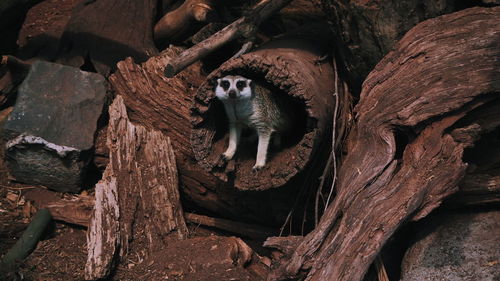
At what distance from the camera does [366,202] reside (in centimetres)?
374

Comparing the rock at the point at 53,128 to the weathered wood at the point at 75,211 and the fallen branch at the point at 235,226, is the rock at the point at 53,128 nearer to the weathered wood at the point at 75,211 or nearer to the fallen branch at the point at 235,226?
the weathered wood at the point at 75,211

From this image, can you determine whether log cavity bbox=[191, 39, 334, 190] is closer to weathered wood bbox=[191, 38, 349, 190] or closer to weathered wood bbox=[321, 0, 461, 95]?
weathered wood bbox=[191, 38, 349, 190]

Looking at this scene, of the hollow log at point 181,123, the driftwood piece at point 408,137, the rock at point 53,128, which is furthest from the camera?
the rock at point 53,128

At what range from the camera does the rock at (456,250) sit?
3.88 metres

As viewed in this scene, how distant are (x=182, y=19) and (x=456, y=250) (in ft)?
12.9

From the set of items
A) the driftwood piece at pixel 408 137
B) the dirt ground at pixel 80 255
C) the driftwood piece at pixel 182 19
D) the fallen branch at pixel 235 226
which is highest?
the driftwood piece at pixel 182 19

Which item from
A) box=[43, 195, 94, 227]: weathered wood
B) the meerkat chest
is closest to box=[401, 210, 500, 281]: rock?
the meerkat chest

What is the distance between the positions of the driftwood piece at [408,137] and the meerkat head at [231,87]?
37.4 inches

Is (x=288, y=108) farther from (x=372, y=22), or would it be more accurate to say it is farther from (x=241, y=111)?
(x=372, y=22)

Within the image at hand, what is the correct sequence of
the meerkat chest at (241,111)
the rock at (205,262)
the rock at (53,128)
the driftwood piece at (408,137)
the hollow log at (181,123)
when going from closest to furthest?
the driftwood piece at (408,137) < the rock at (205,262) < the meerkat chest at (241,111) < the hollow log at (181,123) < the rock at (53,128)

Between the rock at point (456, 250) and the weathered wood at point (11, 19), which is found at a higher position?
the weathered wood at point (11, 19)

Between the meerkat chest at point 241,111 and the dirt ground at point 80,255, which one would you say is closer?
the dirt ground at point 80,255

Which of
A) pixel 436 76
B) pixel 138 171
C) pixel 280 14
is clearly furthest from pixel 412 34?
pixel 138 171

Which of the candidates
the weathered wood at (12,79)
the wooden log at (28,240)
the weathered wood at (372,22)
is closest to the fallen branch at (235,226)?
the wooden log at (28,240)
